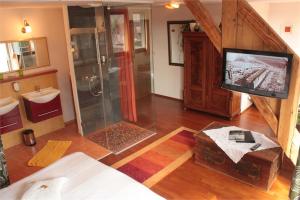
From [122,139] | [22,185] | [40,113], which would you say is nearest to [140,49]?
[122,139]

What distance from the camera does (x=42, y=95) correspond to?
4105 mm

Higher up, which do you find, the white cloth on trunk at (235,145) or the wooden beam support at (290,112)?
the wooden beam support at (290,112)

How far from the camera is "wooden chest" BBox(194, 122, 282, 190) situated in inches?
107

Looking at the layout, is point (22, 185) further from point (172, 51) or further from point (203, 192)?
point (172, 51)

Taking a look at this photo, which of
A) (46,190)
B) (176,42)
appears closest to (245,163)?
(46,190)

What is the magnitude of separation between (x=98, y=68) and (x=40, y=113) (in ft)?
3.88

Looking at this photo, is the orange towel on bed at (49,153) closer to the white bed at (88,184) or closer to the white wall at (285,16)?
the white bed at (88,184)

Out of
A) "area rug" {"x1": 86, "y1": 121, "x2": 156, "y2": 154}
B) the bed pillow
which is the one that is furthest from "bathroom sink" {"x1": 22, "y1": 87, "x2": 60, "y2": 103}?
the bed pillow

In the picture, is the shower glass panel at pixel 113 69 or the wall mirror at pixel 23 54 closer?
the wall mirror at pixel 23 54

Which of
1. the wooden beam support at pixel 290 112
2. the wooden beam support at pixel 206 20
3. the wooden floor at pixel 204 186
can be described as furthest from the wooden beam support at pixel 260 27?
the wooden floor at pixel 204 186

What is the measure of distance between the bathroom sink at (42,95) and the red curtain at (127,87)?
110cm

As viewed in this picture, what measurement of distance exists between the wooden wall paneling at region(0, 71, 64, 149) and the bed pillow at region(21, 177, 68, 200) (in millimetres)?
2172

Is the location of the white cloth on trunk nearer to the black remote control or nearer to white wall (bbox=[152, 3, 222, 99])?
the black remote control

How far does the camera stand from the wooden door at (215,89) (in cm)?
439
